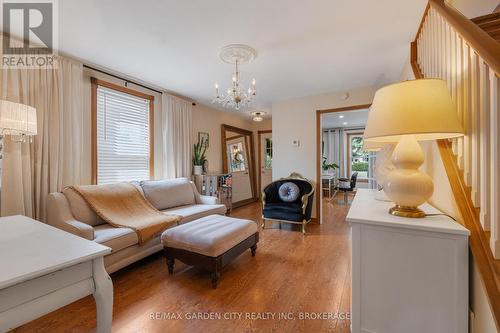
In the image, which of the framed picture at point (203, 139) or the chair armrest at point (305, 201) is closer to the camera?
the chair armrest at point (305, 201)

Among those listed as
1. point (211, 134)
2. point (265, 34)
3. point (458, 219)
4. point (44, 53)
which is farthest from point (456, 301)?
point (211, 134)

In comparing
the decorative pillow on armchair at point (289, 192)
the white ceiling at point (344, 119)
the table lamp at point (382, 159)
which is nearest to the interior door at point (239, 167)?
the decorative pillow on armchair at point (289, 192)

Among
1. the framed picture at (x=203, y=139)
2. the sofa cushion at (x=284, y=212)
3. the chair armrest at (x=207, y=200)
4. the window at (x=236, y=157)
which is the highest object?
the framed picture at (x=203, y=139)

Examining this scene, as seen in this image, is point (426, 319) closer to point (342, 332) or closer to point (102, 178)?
point (342, 332)

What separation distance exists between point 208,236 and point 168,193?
1.53 m

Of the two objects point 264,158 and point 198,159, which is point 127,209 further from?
point 264,158

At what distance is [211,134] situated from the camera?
16.7ft

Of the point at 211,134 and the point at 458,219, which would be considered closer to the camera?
the point at 458,219

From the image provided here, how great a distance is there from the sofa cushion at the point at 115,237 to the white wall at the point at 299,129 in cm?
290

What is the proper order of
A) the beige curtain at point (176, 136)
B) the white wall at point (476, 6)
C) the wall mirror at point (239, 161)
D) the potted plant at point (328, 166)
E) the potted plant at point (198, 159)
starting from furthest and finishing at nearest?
1. the potted plant at point (328, 166)
2. the wall mirror at point (239, 161)
3. the potted plant at point (198, 159)
4. the beige curtain at point (176, 136)
5. the white wall at point (476, 6)

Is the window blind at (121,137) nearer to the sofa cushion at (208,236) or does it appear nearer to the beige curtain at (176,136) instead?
the beige curtain at (176,136)

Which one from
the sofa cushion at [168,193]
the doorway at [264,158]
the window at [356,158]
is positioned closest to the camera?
the sofa cushion at [168,193]

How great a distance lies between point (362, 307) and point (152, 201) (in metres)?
2.79

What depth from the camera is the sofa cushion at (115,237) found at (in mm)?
2013
